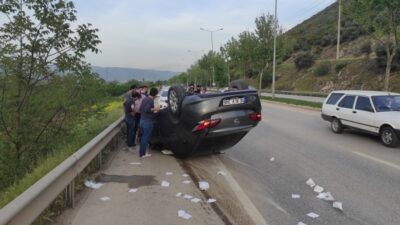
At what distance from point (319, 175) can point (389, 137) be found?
4.55 m

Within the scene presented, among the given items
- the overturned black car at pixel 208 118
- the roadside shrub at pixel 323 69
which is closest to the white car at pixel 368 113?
the overturned black car at pixel 208 118

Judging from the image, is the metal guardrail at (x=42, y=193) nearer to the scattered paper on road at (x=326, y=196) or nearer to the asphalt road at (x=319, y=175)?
the asphalt road at (x=319, y=175)

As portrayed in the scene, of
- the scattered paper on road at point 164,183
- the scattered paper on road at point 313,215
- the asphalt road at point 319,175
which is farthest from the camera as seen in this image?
the scattered paper on road at point 164,183

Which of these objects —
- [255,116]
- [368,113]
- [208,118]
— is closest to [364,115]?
[368,113]

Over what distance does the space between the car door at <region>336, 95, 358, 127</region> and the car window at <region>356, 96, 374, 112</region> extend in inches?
12.1

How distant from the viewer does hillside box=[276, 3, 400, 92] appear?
47966mm

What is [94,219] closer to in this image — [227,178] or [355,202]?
[227,178]

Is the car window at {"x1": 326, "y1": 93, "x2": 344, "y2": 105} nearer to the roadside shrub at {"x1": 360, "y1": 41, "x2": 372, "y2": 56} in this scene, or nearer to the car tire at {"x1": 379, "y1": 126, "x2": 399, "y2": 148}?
the car tire at {"x1": 379, "y1": 126, "x2": 399, "y2": 148}

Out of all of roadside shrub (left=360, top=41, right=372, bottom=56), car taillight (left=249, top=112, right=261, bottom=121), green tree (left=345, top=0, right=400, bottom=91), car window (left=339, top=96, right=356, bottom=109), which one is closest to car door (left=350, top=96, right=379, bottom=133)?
car window (left=339, top=96, right=356, bottom=109)

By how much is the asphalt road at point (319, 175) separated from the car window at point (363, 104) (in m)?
0.94

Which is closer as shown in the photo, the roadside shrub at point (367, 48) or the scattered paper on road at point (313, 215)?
the scattered paper on road at point (313, 215)

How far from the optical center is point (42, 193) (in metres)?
4.64

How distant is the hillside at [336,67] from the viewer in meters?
48.0

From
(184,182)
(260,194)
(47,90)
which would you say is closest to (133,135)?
(47,90)
